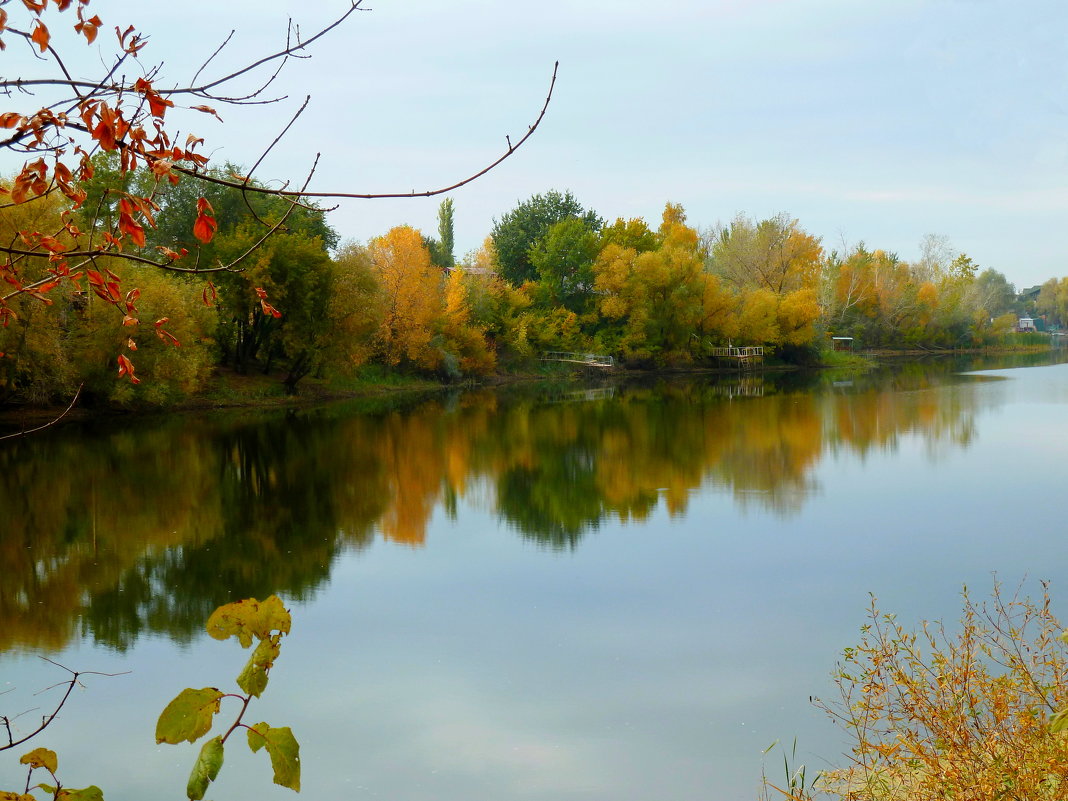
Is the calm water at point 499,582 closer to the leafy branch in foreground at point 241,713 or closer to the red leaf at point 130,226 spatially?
the leafy branch in foreground at point 241,713

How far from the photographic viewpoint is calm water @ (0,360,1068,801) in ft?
22.4

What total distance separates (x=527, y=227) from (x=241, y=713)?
170 feet

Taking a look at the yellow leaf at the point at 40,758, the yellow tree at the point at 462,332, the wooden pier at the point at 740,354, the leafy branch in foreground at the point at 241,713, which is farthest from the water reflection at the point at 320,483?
the wooden pier at the point at 740,354

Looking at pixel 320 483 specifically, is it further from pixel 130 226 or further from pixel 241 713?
pixel 241 713

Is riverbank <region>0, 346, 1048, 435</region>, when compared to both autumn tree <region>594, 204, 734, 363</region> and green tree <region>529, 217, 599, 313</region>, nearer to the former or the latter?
autumn tree <region>594, 204, 734, 363</region>

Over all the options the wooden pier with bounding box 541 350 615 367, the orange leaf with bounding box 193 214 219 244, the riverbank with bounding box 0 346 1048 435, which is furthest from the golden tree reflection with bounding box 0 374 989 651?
the wooden pier with bounding box 541 350 615 367

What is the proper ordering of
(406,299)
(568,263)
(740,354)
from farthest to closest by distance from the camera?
(740,354), (568,263), (406,299)

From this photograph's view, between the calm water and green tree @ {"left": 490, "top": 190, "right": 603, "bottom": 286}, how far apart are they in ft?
99.9

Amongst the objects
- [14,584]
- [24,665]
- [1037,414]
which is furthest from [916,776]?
[1037,414]

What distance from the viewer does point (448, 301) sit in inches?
1599

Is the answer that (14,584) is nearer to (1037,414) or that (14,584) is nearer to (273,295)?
(273,295)

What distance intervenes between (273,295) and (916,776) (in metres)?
26.9

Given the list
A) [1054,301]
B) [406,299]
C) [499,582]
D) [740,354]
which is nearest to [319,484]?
[499,582]

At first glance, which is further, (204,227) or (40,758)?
(204,227)
